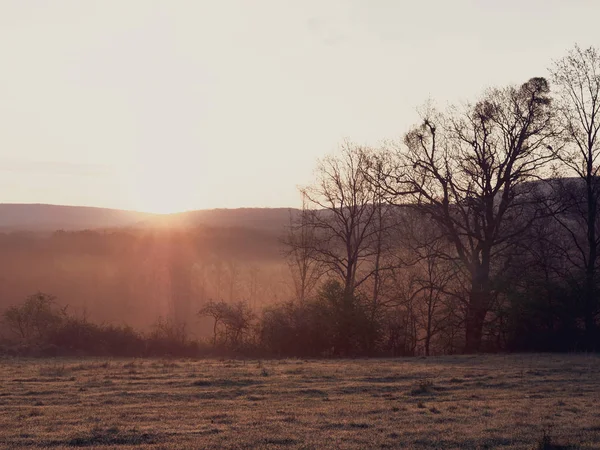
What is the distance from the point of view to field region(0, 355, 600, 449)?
9.55 m

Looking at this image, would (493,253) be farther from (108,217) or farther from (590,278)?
(108,217)

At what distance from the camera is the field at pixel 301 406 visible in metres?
9.55

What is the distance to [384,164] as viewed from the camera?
33906 millimetres

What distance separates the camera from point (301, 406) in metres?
12.7

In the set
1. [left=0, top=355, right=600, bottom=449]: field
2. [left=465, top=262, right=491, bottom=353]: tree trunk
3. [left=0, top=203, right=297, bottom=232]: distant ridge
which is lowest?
[left=0, top=355, right=600, bottom=449]: field

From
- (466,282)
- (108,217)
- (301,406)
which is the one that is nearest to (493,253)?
(466,282)

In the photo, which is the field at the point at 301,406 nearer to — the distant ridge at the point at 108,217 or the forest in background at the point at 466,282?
the forest in background at the point at 466,282

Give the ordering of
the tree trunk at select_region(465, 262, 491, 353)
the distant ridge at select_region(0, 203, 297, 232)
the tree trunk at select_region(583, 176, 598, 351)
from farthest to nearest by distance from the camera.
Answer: the distant ridge at select_region(0, 203, 297, 232) → the tree trunk at select_region(465, 262, 491, 353) → the tree trunk at select_region(583, 176, 598, 351)

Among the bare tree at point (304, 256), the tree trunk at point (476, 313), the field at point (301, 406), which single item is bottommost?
the field at point (301, 406)

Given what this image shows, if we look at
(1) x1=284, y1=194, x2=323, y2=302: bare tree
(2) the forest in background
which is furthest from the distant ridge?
(2) the forest in background

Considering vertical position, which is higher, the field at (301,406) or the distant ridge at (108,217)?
the distant ridge at (108,217)

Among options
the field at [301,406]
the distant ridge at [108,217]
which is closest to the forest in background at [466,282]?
the field at [301,406]

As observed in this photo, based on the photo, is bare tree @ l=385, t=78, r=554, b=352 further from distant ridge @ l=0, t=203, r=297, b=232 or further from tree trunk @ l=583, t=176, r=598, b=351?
distant ridge @ l=0, t=203, r=297, b=232

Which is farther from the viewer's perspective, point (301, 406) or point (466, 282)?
point (466, 282)
